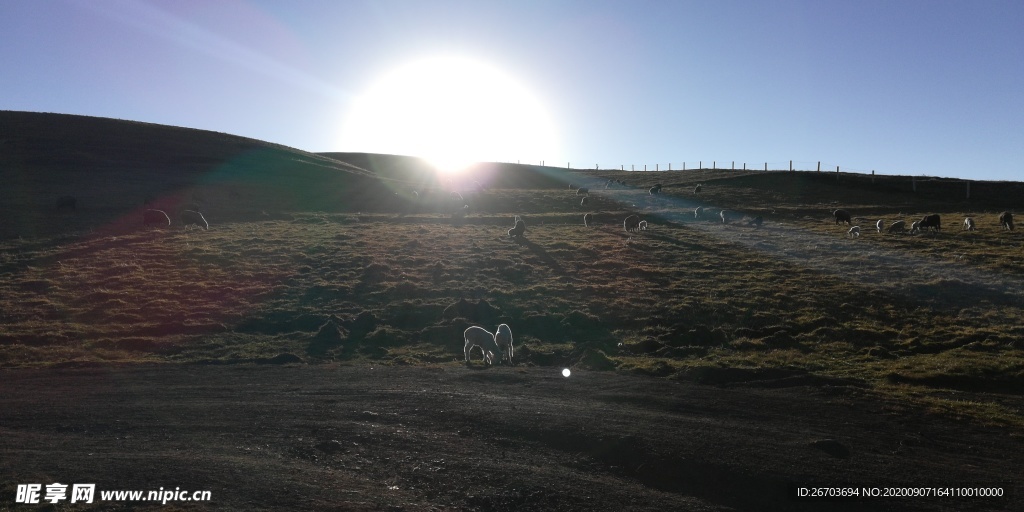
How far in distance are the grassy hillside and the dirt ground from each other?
9.86 ft

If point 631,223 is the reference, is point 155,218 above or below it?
below

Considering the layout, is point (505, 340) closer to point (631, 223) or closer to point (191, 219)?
point (631, 223)

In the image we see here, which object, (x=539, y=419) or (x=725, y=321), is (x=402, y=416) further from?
(x=725, y=321)

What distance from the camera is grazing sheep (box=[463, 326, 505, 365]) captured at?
21.9 meters

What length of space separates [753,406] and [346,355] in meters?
13.0

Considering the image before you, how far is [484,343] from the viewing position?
21.9 meters

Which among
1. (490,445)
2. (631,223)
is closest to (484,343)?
(490,445)

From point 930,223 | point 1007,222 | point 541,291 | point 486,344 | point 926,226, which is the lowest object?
point 486,344

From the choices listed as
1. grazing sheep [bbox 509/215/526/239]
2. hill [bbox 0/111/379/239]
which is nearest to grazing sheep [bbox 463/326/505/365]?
grazing sheep [bbox 509/215/526/239]

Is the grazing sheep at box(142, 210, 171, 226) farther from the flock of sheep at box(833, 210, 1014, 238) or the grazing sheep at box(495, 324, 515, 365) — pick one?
the flock of sheep at box(833, 210, 1014, 238)

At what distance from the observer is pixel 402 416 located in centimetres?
1391

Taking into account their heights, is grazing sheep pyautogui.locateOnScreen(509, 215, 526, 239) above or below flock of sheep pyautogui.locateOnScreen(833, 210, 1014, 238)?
below

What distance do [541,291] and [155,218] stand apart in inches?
1228

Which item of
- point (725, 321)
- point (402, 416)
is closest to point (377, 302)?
point (725, 321)
